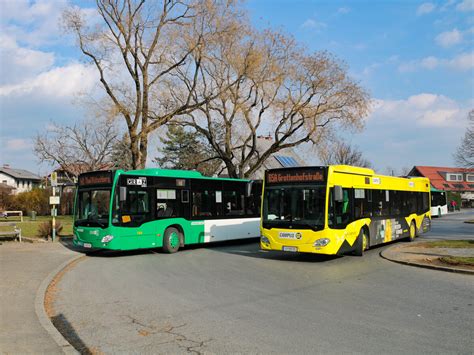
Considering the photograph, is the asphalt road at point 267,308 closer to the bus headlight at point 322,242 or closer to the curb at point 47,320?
the curb at point 47,320

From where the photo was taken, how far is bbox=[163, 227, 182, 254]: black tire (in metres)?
17.0

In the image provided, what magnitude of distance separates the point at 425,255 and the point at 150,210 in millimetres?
9126

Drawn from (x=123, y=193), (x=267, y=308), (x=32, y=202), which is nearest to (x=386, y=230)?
(x=123, y=193)

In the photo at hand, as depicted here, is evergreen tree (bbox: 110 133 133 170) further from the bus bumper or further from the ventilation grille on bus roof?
the bus bumper

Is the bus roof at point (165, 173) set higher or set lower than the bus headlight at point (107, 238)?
higher

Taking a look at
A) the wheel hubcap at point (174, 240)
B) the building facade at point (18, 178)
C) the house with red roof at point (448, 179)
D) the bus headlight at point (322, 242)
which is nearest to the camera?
the bus headlight at point (322, 242)

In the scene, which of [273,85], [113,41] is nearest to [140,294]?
[113,41]

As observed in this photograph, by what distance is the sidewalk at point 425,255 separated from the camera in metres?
12.5

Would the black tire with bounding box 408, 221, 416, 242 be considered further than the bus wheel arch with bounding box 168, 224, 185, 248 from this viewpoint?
Yes

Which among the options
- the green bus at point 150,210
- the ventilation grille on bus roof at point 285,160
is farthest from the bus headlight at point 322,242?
the ventilation grille on bus roof at point 285,160

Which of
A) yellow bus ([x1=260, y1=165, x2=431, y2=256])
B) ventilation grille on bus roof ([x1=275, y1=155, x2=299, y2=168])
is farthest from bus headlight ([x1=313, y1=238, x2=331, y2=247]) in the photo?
ventilation grille on bus roof ([x1=275, y1=155, x2=299, y2=168])

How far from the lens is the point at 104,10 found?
2564cm

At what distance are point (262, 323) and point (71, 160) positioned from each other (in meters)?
45.4

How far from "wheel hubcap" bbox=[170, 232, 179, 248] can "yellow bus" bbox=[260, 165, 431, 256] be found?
378 cm
